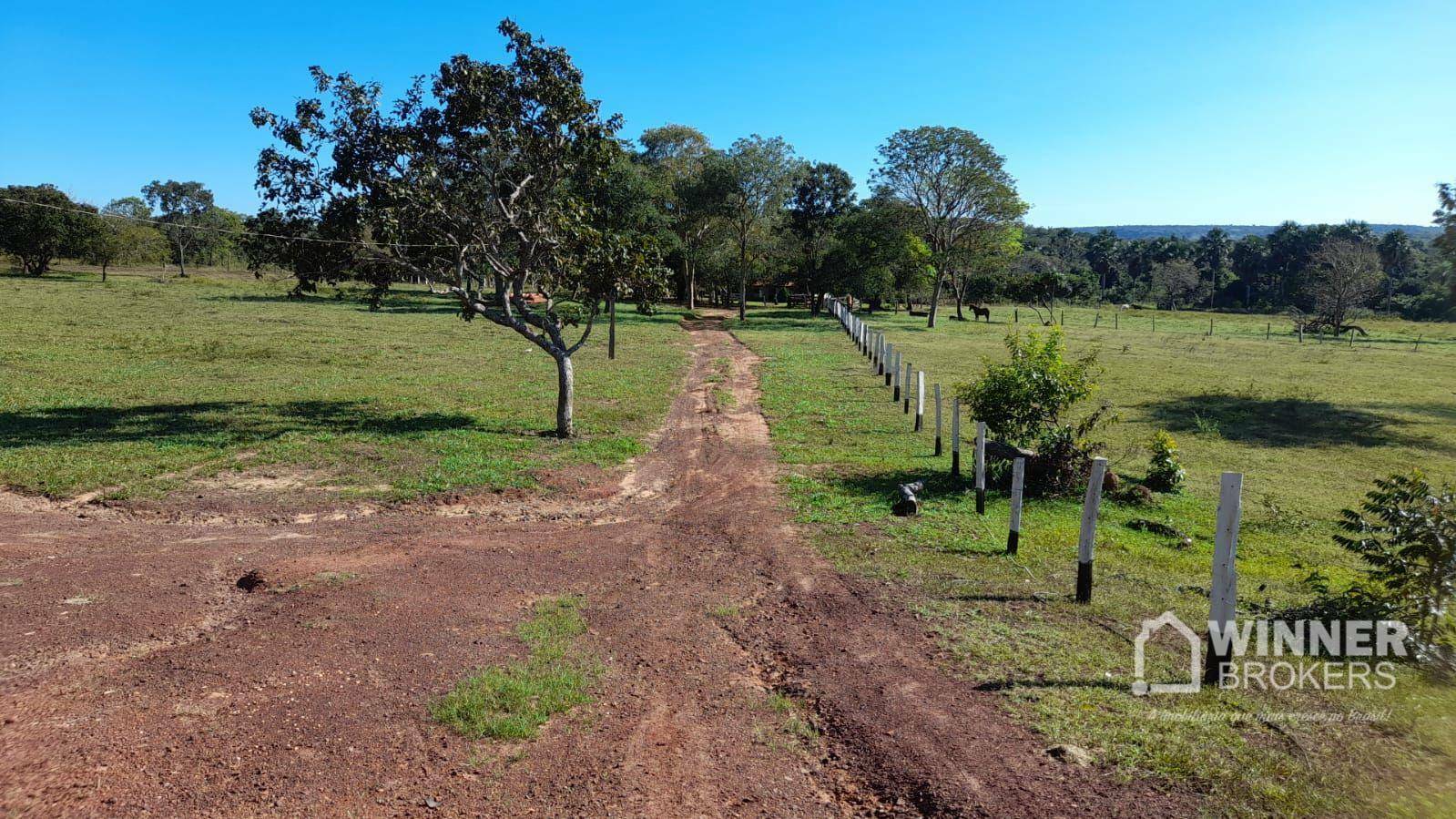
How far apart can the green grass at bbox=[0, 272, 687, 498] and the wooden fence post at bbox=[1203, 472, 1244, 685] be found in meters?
10.2

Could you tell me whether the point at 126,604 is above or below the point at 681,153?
below

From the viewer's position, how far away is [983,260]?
50812 mm

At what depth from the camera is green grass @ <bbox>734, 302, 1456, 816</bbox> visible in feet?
16.8

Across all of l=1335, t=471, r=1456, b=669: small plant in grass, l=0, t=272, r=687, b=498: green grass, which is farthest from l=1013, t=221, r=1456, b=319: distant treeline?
l=1335, t=471, r=1456, b=669: small plant in grass

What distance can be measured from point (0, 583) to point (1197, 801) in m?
11.1

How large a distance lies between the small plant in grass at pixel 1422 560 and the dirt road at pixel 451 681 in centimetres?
348

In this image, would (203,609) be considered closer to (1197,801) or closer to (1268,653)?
(1197,801)

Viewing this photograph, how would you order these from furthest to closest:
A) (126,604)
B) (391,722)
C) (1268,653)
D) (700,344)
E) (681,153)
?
(681,153), (700,344), (126,604), (1268,653), (391,722)

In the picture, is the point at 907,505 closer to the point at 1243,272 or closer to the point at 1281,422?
the point at 1281,422

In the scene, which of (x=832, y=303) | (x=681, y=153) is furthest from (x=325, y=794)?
(x=681, y=153)

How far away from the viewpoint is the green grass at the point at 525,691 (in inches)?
226

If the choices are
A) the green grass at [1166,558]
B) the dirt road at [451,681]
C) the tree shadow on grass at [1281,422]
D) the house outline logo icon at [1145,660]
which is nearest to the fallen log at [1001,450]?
the green grass at [1166,558]

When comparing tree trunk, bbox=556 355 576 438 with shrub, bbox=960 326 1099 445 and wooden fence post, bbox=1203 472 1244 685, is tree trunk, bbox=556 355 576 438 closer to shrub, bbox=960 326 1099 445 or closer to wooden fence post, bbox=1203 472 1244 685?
shrub, bbox=960 326 1099 445

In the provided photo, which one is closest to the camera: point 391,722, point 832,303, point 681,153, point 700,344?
point 391,722
